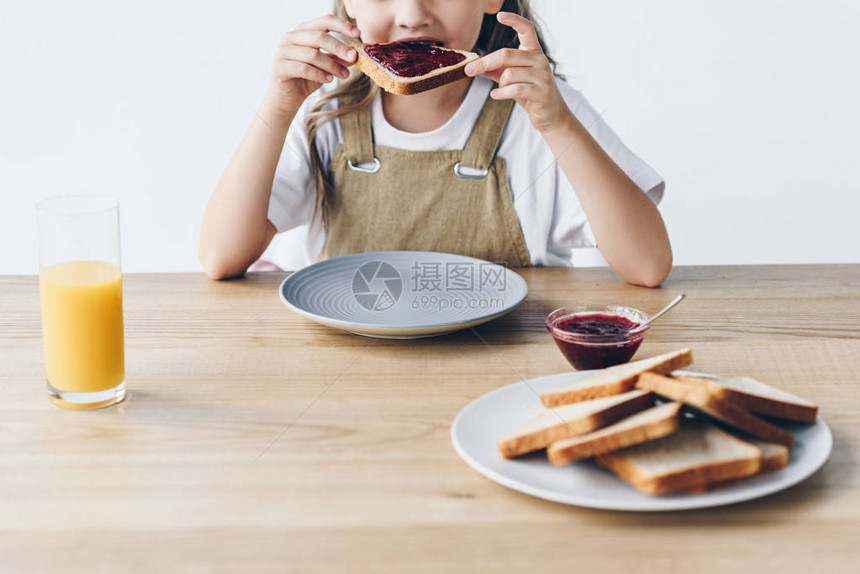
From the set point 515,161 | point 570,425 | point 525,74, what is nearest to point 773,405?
point 570,425

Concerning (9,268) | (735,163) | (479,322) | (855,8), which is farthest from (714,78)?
(9,268)

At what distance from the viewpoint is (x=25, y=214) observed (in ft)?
10.3

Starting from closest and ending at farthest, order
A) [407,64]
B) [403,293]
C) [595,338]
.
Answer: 1. [595,338]
2. [403,293]
3. [407,64]

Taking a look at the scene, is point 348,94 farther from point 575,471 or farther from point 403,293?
point 575,471

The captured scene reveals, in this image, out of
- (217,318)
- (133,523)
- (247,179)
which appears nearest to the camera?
(133,523)

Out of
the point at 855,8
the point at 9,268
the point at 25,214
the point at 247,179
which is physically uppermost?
the point at 855,8

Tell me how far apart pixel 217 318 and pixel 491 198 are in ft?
2.40

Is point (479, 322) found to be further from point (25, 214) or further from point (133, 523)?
point (25, 214)

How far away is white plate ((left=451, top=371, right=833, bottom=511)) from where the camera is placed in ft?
2.31

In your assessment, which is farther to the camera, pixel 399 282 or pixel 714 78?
pixel 714 78

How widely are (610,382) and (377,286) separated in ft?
2.01

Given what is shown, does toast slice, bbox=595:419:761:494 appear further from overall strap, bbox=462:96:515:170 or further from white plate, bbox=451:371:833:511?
overall strap, bbox=462:96:515:170

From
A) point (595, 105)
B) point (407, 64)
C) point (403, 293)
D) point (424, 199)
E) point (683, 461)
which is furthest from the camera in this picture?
point (595, 105)

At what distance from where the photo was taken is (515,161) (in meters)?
1.82
